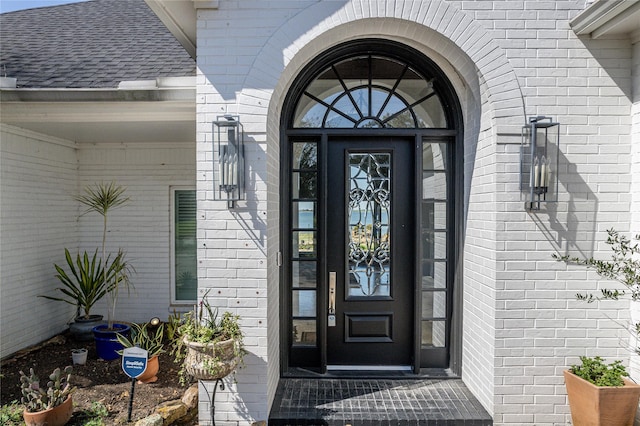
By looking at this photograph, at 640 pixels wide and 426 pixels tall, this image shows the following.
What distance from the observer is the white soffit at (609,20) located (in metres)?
2.45

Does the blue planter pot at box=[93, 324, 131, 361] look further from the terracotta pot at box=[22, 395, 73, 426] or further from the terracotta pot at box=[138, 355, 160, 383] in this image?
the terracotta pot at box=[22, 395, 73, 426]

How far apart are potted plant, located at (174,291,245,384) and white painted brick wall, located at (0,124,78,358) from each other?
256cm

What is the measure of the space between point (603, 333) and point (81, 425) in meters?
3.92

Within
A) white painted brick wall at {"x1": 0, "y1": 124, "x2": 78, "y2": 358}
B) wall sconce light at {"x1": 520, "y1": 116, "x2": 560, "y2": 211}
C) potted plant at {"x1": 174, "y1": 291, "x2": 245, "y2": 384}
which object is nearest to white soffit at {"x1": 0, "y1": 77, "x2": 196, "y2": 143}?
white painted brick wall at {"x1": 0, "y1": 124, "x2": 78, "y2": 358}

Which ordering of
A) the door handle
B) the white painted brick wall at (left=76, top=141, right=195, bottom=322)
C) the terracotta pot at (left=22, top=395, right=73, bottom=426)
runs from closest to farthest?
1. the terracotta pot at (left=22, top=395, right=73, bottom=426)
2. the door handle
3. the white painted brick wall at (left=76, top=141, right=195, bottom=322)

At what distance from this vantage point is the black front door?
3.45 m

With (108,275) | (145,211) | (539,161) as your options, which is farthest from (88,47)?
(539,161)

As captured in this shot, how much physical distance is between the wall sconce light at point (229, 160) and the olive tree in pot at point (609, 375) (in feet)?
8.04

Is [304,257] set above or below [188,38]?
below

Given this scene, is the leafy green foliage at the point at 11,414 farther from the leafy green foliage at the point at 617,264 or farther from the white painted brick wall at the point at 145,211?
the leafy green foliage at the point at 617,264

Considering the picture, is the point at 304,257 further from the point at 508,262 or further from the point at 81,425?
the point at 81,425

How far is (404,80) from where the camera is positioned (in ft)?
11.2

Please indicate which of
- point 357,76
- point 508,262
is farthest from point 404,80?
point 508,262

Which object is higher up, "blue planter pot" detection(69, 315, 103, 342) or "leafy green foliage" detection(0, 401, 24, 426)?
"blue planter pot" detection(69, 315, 103, 342)
